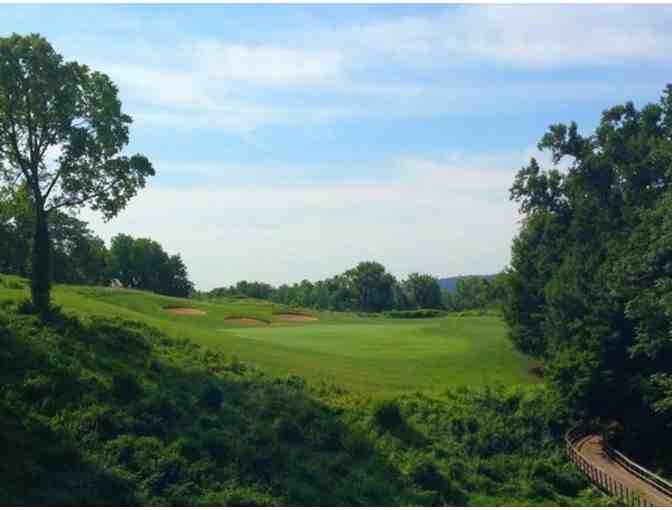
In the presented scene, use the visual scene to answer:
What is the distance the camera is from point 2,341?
88.8 feet

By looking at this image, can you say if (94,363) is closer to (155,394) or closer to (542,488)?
(155,394)

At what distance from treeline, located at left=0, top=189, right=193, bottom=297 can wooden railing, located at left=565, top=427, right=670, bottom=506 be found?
2475 cm

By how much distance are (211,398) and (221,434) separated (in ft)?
8.80

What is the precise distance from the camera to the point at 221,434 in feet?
85.1

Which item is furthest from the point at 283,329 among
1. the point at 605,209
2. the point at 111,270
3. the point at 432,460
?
the point at 111,270

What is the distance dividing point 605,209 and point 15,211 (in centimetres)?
3379

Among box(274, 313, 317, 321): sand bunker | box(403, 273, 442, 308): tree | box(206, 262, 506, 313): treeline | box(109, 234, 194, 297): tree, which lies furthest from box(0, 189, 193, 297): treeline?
box(403, 273, 442, 308): tree

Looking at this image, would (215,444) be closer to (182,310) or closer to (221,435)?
(221,435)

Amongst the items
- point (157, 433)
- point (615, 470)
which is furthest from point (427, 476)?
point (157, 433)

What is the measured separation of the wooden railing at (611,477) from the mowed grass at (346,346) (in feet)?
25.7

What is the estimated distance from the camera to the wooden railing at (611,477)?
90.9 ft

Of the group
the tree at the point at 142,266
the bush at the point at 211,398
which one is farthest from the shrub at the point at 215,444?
the tree at the point at 142,266

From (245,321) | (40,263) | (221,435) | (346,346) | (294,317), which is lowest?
(221,435)

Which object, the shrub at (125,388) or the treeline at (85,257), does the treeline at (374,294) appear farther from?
the shrub at (125,388)
